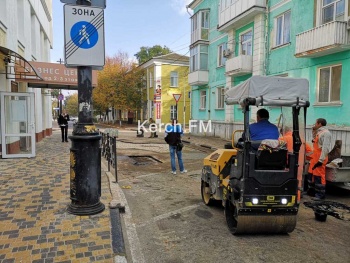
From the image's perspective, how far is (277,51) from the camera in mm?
14891

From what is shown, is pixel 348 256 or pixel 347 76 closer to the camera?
pixel 348 256

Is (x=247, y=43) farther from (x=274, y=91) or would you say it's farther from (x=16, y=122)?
(x=274, y=91)

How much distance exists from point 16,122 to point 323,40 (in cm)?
1209

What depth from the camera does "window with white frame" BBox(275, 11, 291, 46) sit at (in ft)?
46.9

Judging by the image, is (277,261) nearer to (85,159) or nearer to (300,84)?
(300,84)

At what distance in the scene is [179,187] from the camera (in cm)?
737

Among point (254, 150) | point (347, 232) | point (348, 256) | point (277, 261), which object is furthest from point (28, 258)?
point (347, 232)

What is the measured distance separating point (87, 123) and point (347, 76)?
10.2 m

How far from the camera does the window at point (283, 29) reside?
14.3m

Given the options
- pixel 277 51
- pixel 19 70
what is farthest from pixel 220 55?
pixel 19 70

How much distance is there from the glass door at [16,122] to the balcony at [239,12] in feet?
40.7

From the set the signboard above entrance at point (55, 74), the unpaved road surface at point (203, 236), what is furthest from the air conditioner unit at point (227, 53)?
the unpaved road surface at point (203, 236)

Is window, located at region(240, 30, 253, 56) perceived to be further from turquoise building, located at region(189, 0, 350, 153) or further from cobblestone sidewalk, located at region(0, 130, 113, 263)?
cobblestone sidewalk, located at region(0, 130, 113, 263)

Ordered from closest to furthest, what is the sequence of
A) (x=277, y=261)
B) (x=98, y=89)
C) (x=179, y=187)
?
(x=277, y=261), (x=179, y=187), (x=98, y=89)
